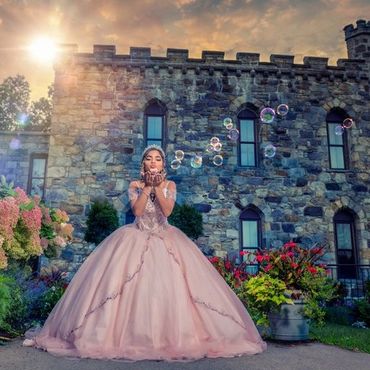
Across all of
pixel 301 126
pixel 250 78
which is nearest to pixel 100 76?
pixel 250 78

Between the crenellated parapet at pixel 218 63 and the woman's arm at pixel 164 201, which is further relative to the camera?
the crenellated parapet at pixel 218 63

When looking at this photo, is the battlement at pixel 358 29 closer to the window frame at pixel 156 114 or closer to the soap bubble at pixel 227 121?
the soap bubble at pixel 227 121

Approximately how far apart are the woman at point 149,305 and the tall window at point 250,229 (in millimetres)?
8401

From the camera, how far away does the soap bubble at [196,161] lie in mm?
12431

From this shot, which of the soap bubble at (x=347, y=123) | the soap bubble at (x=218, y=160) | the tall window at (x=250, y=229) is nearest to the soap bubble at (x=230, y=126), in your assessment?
the soap bubble at (x=218, y=160)

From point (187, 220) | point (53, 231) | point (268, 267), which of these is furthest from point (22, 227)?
point (187, 220)

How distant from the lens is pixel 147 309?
3.61 meters

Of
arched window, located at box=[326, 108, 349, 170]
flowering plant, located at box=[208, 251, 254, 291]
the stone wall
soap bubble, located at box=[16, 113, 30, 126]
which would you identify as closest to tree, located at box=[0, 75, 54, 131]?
soap bubble, located at box=[16, 113, 30, 126]

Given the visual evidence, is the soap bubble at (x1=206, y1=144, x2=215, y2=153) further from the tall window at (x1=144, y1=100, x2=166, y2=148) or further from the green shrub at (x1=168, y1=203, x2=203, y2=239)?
the green shrub at (x1=168, y1=203, x2=203, y2=239)

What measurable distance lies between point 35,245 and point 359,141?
12505 mm

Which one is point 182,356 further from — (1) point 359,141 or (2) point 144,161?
(1) point 359,141

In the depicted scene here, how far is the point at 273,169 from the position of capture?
511 inches

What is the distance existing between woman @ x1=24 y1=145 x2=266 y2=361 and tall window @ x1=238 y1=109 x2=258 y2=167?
9.30 m

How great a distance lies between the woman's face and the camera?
456 cm
